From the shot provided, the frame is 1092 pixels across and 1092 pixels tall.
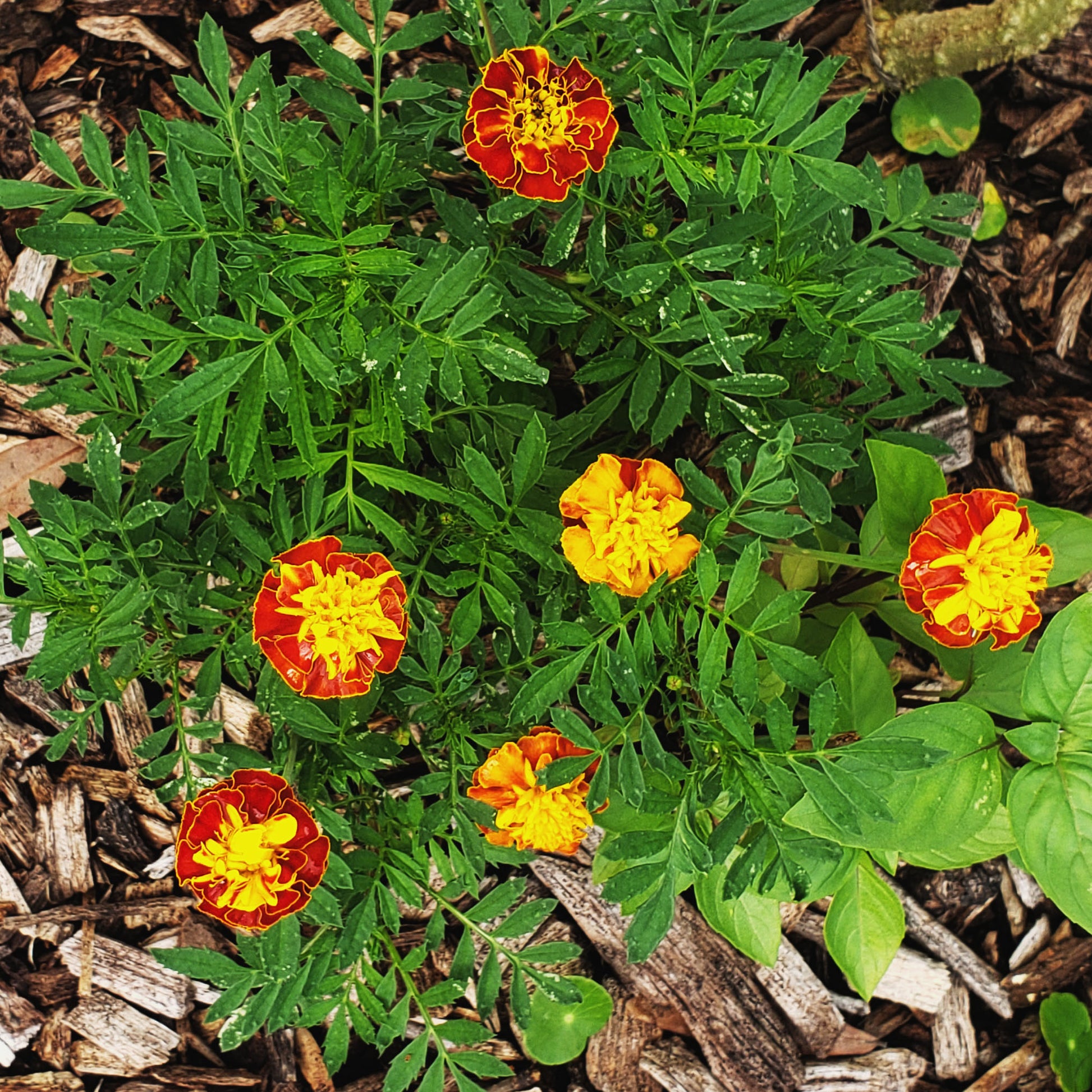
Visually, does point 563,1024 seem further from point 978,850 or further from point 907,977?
point 978,850

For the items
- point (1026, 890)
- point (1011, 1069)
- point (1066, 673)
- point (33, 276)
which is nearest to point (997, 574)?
point (1066, 673)

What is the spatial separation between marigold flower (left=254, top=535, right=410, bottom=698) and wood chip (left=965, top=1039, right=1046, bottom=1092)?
184 cm

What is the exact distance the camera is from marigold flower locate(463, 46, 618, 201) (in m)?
1.29

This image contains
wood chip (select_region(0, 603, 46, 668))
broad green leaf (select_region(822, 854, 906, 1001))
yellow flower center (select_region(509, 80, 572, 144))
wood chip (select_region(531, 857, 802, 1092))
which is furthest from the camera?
wood chip (select_region(531, 857, 802, 1092))

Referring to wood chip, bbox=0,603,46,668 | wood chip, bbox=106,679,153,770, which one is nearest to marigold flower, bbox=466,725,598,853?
wood chip, bbox=106,679,153,770

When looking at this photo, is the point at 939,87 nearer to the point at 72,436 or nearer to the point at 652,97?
the point at 652,97

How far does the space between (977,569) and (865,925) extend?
754 millimetres

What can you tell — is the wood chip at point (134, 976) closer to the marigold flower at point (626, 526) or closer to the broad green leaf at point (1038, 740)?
the marigold flower at point (626, 526)

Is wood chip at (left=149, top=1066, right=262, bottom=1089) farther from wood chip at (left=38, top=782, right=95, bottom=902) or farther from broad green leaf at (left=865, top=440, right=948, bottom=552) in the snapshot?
broad green leaf at (left=865, top=440, right=948, bottom=552)

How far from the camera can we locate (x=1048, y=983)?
236 cm

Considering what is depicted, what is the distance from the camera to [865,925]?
1.83 metres

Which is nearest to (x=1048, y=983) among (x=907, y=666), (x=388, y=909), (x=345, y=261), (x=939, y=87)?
(x=907, y=666)

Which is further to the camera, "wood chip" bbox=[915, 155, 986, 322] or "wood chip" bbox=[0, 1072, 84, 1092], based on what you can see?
"wood chip" bbox=[915, 155, 986, 322]

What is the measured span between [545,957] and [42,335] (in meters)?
1.38
